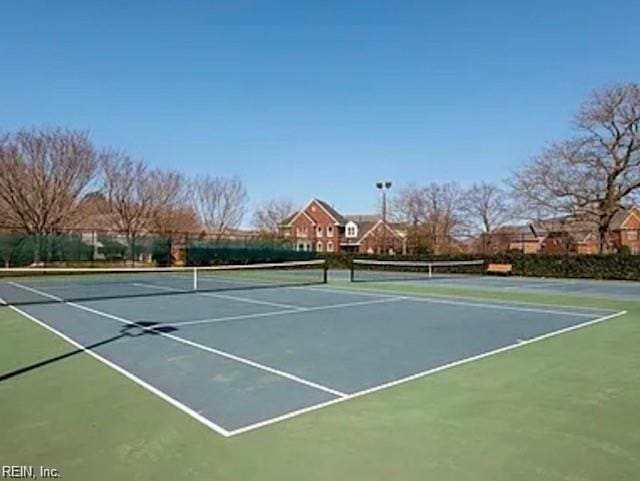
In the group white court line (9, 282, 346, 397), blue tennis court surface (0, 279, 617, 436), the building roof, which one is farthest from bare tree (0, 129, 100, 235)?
the building roof

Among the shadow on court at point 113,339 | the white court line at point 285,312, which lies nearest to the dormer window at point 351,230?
the white court line at point 285,312

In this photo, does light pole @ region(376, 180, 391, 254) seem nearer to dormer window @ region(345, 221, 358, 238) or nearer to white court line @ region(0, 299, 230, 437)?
dormer window @ region(345, 221, 358, 238)

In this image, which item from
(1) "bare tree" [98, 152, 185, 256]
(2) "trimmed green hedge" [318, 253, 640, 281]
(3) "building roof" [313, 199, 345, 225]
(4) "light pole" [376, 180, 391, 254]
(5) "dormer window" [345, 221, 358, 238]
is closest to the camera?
(2) "trimmed green hedge" [318, 253, 640, 281]

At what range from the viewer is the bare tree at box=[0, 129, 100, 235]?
29.7 m

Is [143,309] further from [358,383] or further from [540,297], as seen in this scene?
[540,297]

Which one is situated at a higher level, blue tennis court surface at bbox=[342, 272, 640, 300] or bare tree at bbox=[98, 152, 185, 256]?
bare tree at bbox=[98, 152, 185, 256]

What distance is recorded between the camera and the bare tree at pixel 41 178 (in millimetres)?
29656

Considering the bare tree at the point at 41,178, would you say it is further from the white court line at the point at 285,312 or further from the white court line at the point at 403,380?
the white court line at the point at 403,380

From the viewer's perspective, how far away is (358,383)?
212 inches

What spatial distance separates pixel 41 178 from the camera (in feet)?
99.3

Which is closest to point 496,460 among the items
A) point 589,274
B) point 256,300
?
point 256,300

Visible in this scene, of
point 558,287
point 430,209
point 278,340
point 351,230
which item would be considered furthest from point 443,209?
point 278,340

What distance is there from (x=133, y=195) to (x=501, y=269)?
23813mm

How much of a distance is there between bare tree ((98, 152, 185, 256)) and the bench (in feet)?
71.0
